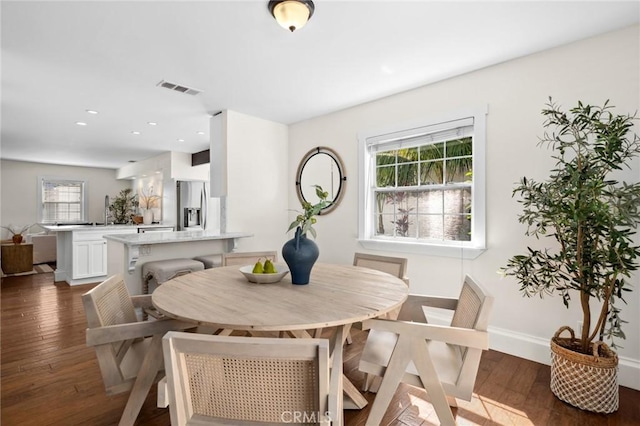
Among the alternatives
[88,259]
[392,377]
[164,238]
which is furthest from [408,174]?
[88,259]

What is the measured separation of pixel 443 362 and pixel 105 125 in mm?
5278

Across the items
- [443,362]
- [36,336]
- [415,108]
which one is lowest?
[36,336]

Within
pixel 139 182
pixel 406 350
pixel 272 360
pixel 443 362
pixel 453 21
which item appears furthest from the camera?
pixel 139 182

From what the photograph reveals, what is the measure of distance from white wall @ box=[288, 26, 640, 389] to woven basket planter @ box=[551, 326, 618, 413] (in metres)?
0.49

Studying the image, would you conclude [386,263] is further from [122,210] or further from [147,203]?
[122,210]

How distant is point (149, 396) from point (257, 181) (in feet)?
9.13

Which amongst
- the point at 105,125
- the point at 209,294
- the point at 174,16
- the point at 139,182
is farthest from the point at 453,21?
the point at 139,182

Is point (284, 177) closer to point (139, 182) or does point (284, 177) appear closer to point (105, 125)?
point (105, 125)

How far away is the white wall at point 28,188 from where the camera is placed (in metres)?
7.65

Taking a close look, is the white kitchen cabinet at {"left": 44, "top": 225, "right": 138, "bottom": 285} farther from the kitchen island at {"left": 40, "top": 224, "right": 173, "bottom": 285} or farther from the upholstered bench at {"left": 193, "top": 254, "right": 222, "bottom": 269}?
the upholstered bench at {"left": 193, "top": 254, "right": 222, "bottom": 269}

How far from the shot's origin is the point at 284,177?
459 centimetres

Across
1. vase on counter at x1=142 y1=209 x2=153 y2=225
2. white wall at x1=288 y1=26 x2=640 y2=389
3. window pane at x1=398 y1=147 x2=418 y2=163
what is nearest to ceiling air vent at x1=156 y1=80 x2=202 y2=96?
white wall at x1=288 y1=26 x2=640 y2=389

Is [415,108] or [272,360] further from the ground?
[415,108]

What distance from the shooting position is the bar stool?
3.14 metres
